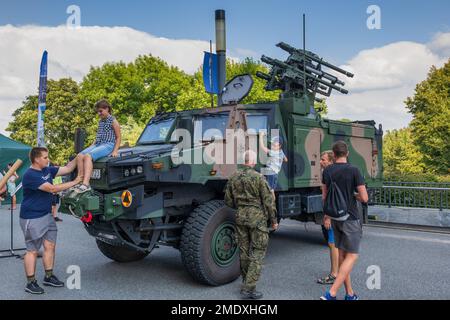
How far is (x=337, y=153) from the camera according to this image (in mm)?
4672

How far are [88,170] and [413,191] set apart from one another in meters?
8.46

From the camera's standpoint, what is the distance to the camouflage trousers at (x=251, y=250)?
4.84 m

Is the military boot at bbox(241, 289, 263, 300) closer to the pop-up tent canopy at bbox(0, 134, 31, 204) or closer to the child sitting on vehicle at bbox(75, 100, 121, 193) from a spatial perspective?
the child sitting on vehicle at bbox(75, 100, 121, 193)

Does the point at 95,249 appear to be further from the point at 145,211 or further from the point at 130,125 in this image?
the point at 130,125

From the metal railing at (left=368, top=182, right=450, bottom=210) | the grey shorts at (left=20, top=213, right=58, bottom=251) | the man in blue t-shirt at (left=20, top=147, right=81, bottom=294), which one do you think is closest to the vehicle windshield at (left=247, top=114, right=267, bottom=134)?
the man in blue t-shirt at (left=20, top=147, right=81, bottom=294)

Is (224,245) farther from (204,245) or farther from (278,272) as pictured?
(278,272)

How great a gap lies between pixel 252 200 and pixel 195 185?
1.04 metres

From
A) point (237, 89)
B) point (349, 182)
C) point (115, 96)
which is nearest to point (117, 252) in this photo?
point (237, 89)

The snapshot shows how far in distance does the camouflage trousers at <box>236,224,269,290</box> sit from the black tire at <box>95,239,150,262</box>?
6.69 feet

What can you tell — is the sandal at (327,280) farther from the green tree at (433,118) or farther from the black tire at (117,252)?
the green tree at (433,118)

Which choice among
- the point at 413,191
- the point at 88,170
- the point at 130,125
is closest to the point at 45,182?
the point at 88,170

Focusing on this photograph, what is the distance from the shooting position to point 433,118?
84.5 ft

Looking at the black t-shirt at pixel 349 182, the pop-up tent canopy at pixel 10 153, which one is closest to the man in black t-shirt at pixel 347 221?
the black t-shirt at pixel 349 182

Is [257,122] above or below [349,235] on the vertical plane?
above
